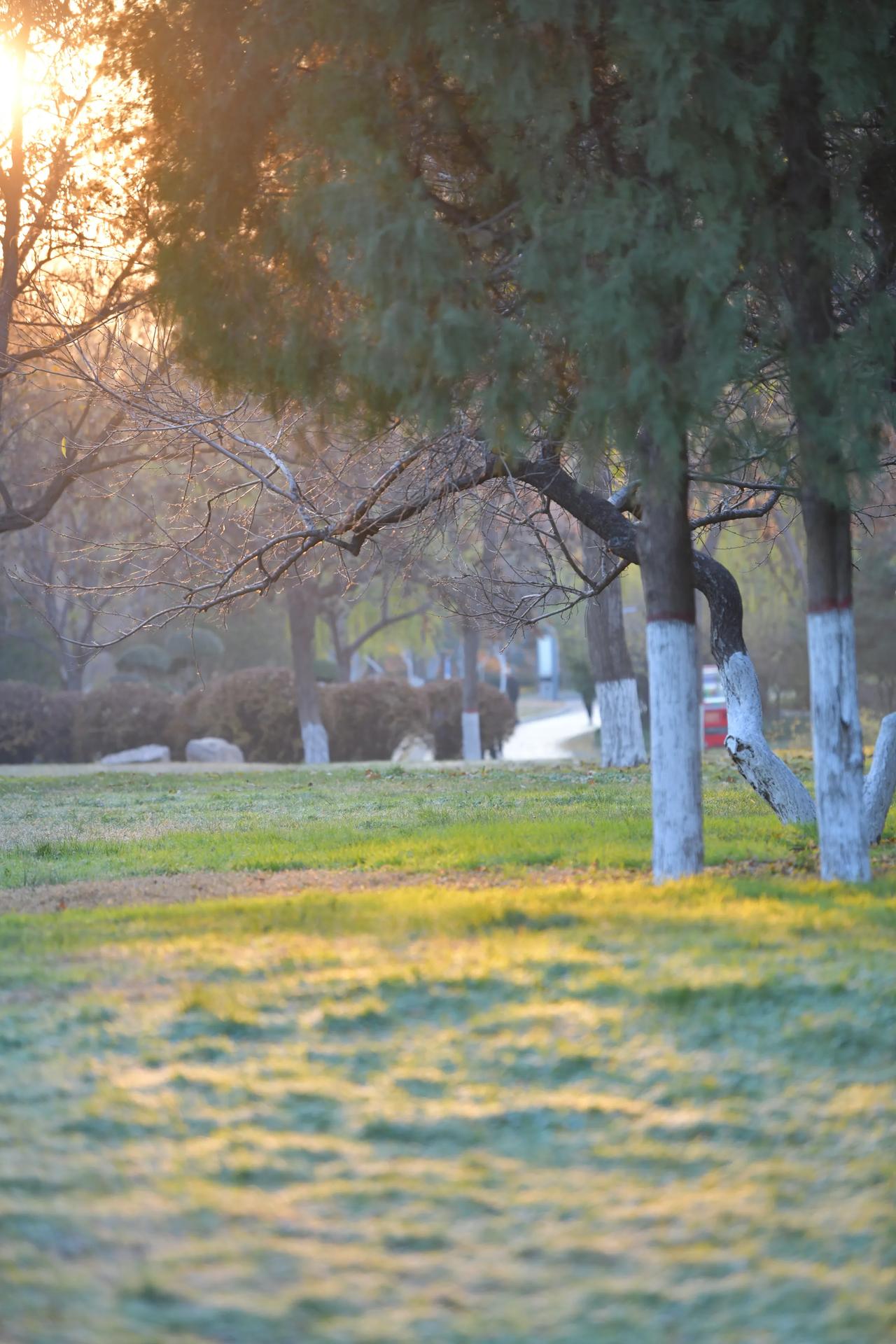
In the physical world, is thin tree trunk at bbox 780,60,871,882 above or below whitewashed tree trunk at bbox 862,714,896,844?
above

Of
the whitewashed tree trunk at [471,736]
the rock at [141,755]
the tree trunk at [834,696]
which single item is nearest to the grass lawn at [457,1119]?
the tree trunk at [834,696]

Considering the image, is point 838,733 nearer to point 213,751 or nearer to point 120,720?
point 213,751

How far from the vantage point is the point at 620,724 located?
69.7 feet

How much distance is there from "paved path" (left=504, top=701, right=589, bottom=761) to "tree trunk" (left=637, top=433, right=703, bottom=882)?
20.7m

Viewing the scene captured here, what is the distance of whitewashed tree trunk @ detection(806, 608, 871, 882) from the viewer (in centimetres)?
763

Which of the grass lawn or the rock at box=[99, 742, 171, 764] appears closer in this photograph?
the grass lawn

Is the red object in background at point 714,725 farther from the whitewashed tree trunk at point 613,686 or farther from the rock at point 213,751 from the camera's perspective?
the whitewashed tree trunk at point 613,686

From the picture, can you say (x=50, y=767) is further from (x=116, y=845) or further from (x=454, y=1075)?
(x=454, y=1075)

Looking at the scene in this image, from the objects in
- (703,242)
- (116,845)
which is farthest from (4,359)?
(703,242)

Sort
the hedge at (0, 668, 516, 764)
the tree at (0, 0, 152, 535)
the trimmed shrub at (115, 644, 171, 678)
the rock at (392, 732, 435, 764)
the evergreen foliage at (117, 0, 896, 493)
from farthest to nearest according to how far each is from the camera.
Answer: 1. the trimmed shrub at (115, 644, 171, 678)
2. the rock at (392, 732, 435, 764)
3. the hedge at (0, 668, 516, 764)
4. the tree at (0, 0, 152, 535)
5. the evergreen foliage at (117, 0, 896, 493)

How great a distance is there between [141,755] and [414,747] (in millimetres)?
6898

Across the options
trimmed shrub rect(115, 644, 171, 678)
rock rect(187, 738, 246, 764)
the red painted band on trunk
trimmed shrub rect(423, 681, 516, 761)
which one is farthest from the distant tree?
trimmed shrub rect(115, 644, 171, 678)

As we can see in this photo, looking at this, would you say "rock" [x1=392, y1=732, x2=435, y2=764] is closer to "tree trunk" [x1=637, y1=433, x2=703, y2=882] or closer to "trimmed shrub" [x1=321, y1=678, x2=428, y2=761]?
"trimmed shrub" [x1=321, y1=678, x2=428, y2=761]

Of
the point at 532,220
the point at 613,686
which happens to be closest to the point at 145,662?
the point at 613,686
